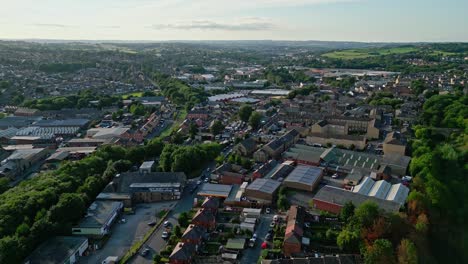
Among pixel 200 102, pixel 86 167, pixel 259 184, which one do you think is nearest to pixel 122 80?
pixel 200 102

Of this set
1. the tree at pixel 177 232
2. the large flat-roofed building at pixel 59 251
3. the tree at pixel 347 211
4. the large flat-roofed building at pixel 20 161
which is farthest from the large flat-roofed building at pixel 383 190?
the large flat-roofed building at pixel 20 161

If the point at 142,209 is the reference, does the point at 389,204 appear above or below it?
above

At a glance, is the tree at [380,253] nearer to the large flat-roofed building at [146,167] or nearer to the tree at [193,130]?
the large flat-roofed building at [146,167]

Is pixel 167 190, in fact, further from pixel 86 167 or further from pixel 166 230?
pixel 86 167

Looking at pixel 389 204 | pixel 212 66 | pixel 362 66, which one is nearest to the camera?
pixel 389 204

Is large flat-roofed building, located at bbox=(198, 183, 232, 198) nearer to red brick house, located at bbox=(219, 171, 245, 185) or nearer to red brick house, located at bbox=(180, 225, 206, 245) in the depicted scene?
red brick house, located at bbox=(219, 171, 245, 185)

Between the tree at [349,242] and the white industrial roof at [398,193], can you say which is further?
the white industrial roof at [398,193]
